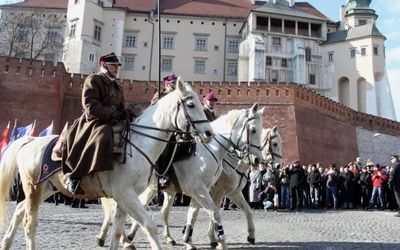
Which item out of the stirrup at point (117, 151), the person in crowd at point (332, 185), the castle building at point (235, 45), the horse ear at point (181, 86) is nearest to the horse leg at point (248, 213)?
the horse ear at point (181, 86)

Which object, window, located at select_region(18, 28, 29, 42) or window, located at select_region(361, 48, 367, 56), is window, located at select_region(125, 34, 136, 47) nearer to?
window, located at select_region(18, 28, 29, 42)

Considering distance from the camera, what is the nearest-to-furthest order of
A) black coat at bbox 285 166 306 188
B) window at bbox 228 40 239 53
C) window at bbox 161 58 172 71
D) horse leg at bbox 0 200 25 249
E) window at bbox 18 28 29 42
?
1. horse leg at bbox 0 200 25 249
2. black coat at bbox 285 166 306 188
3. window at bbox 18 28 29 42
4. window at bbox 161 58 172 71
5. window at bbox 228 40 239 53

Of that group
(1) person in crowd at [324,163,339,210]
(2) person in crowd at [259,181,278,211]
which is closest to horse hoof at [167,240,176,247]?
(2) person in crowd at [259,181,278,211]

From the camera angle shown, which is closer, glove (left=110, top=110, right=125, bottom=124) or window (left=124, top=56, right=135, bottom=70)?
glove (left=110, top=110, right=125, bottom=124)

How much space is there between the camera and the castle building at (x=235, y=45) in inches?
2050

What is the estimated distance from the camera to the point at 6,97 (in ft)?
100

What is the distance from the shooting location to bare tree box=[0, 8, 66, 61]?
43094 mm

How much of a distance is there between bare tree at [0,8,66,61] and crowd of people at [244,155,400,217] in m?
30.8

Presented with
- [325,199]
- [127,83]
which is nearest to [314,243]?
[325,199]

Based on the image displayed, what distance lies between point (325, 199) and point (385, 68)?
43.5m

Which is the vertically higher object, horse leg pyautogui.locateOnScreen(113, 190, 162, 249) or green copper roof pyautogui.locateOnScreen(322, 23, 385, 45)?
green copper roof pyautogui.locateOnScreen(322, 23, 385, 45)

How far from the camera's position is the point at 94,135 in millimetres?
5059

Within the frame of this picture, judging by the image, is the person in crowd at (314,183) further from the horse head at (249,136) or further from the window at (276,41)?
the window at (276,41)

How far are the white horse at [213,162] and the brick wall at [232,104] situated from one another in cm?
2558
